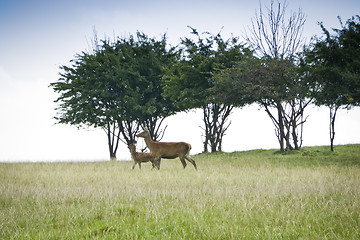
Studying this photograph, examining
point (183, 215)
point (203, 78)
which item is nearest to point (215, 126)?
point (203, 78)

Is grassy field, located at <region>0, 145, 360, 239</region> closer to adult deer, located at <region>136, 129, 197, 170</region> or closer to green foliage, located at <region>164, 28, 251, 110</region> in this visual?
adult deer, located at <region>136, 129, 197, 170</region>

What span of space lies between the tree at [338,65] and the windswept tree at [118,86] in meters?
14.0

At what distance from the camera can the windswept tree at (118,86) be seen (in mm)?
28797

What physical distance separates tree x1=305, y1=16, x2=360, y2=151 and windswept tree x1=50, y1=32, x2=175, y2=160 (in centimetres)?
1399

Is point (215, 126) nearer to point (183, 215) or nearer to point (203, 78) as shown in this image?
point (203, 78)

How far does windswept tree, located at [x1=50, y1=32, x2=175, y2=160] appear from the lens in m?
28.8

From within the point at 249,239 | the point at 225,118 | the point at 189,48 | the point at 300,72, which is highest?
the point at 189,48

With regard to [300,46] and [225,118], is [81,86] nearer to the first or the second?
[225,118]

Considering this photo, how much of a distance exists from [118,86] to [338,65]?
740 inches

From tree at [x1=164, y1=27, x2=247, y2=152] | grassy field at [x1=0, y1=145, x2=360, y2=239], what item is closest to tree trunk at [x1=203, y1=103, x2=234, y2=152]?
tree at [x1=164, y1=27, x2=247, y2=152]

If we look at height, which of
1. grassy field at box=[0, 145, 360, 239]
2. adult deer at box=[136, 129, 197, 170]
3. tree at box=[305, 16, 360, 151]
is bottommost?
grassy field at box=[0, 145, 360, 239]

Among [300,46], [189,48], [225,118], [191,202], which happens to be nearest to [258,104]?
[225,118]

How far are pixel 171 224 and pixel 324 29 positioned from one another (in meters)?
19.0

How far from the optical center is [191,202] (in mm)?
6840
